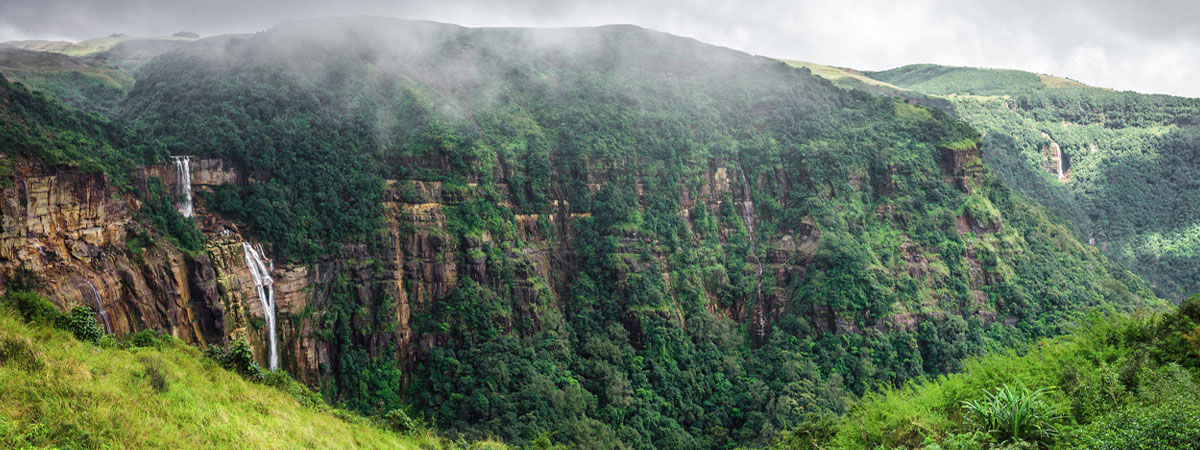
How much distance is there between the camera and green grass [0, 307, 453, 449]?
13461 millimetres

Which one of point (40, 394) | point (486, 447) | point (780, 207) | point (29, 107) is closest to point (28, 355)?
point (40, 394)

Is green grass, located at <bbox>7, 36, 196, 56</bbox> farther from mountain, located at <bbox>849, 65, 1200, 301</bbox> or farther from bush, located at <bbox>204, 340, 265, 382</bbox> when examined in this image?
mountain, located at <bbox>849, 65, 1200, 301</bbox>

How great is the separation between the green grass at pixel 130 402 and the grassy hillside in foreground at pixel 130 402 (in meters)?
0.02

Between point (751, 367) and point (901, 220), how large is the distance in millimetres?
24831

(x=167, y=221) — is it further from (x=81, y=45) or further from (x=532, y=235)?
(x=81, y=45)

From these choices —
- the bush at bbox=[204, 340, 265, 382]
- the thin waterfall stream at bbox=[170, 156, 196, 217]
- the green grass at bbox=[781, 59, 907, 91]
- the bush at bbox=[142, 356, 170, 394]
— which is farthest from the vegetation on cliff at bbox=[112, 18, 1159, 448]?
the green grass at bbox=[781, 59, 907, 91]

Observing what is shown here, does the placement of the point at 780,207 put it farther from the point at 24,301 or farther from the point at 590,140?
the point at 24,301

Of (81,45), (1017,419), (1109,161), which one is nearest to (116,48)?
(81,45)

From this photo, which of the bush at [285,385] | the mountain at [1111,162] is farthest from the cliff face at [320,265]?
the mountain at [1111,162]

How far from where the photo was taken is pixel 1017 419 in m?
17.7

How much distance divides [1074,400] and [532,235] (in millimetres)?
53017

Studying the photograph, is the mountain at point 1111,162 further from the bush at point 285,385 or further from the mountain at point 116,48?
the mountain at point 116,48

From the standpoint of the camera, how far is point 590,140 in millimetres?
73750

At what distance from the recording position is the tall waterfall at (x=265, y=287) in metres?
49.7
